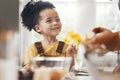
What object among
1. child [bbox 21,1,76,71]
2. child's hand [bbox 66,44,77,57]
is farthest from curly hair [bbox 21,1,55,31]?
child's hand [bbox 66,44,77,57]

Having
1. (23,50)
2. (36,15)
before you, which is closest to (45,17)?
(36,15)

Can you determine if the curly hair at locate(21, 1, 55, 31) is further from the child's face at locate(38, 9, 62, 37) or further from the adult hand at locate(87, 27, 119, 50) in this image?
the adult hand at locate(87, 27, 119, 50)

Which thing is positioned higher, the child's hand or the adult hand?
the adult hand

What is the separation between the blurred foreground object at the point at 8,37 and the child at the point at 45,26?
0.12ft

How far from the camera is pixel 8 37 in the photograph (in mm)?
754

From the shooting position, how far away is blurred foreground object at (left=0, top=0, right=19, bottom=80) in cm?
75

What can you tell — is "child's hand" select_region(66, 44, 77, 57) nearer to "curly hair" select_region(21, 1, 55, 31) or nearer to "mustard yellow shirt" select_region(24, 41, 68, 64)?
"mustard yellow shirt" select_region(24, 41, 68, 64)

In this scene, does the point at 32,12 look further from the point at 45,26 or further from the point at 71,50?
the point at 71,50

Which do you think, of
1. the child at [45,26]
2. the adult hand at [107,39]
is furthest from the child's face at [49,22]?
the adult hand at [107,39]

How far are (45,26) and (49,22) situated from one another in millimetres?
19

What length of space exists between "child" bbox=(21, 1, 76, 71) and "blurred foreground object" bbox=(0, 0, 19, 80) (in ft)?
0.12

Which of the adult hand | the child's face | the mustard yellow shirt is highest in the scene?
the child's face

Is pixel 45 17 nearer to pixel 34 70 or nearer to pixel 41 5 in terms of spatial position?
pixel 41 5

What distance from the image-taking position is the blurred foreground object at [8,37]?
2.45 ft
